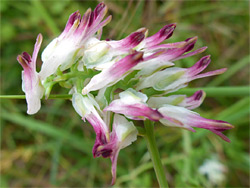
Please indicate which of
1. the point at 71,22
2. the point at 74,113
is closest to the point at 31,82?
the point at 71,22

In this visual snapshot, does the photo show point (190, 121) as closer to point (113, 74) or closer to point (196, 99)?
point (196, 99)

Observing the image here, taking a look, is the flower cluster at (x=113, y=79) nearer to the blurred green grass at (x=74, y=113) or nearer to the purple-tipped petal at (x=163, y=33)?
the purple-tipped petal at (x=163, y=33)

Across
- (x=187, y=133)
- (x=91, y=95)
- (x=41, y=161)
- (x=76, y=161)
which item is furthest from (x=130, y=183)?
(x=91, y=95)

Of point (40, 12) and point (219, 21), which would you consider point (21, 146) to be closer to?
point (40, 12)

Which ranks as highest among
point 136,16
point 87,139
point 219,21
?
point 136,16

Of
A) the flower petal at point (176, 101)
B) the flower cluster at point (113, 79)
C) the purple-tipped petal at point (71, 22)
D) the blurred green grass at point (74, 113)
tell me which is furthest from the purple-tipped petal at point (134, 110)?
the blurred green grass at point (74, 113)
